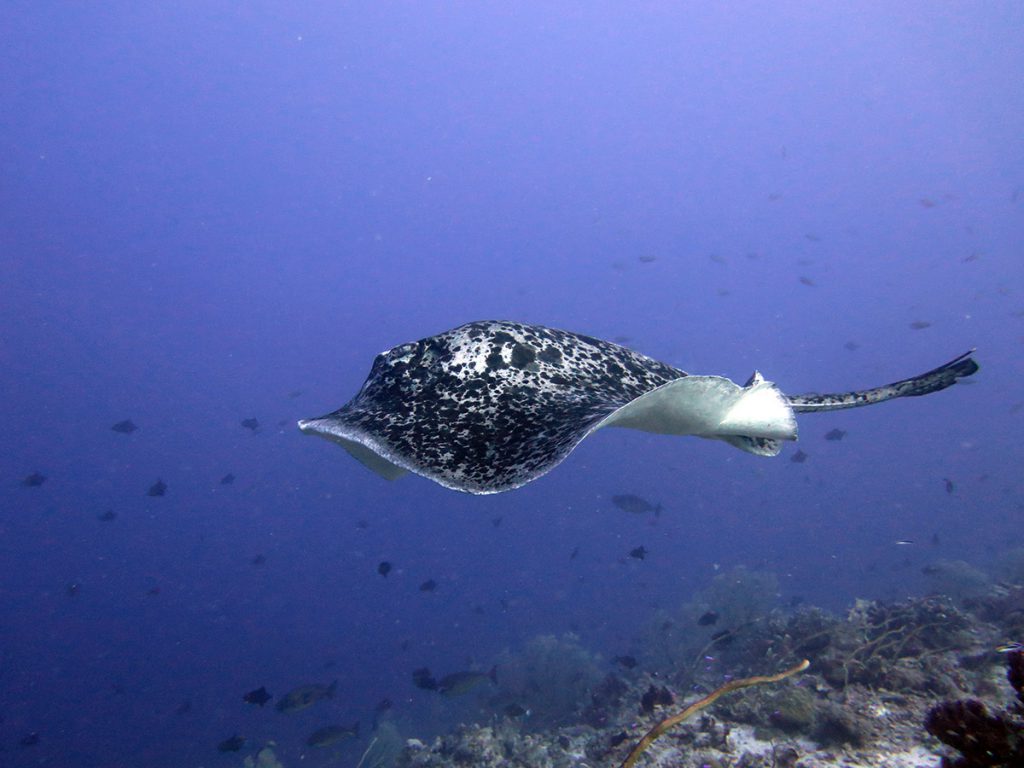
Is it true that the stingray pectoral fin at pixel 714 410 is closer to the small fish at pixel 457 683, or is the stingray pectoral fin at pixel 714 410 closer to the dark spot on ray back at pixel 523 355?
the dark spot on ray back at pixel 523 355

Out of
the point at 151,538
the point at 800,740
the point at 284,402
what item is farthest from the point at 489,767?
the point at 284,402

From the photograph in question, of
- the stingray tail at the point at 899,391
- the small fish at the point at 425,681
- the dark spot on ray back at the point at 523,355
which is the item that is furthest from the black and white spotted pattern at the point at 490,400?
the small fish at the point at 425,681

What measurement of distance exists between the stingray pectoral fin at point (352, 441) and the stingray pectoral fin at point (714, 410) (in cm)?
164

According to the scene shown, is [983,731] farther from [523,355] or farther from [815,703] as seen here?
[523,355]

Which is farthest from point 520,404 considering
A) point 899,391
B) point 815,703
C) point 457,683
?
point 457,683

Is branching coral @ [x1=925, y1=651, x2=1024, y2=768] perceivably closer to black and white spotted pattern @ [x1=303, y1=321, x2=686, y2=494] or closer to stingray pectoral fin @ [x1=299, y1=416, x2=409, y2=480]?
black and white spotted pattern @ [x1=303, y1=321, x2=686, y2=494]

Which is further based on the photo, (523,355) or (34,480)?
(34,480)

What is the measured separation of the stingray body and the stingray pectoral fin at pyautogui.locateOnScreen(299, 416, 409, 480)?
0.01 meters

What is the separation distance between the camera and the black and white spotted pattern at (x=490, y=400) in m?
3.31

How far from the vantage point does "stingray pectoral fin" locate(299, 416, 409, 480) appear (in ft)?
11.8

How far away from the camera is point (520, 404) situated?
4.08m

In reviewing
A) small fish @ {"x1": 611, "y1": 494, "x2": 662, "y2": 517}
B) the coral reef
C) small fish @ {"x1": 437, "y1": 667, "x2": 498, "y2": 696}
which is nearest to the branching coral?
small fish @ {"x1": 437, "y1": 667, "x2": 498, "y2": 696}

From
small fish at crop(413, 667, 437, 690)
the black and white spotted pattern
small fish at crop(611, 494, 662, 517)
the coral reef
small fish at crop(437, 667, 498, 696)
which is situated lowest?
the coral reef

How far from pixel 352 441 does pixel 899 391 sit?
461 centimetres
